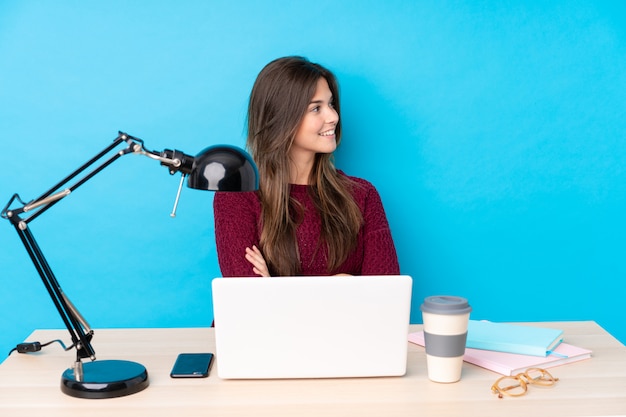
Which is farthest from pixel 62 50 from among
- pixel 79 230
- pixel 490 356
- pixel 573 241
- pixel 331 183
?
pixel 573 241

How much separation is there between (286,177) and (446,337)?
128 centimetres

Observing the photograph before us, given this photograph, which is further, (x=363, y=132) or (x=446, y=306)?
(x=363, y=132)

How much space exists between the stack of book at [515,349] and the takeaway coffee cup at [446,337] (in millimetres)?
147

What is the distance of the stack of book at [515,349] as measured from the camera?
1788 millimetres

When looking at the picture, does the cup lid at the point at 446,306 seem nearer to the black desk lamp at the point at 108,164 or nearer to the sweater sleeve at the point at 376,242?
the black desk lamp at the point at 108,164

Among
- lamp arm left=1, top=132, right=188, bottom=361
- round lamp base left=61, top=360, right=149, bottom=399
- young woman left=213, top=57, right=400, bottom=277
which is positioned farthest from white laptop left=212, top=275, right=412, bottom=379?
young woman left=213, top=57, right=400, bottom=277

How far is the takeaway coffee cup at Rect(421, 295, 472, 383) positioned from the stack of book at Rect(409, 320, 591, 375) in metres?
0.15

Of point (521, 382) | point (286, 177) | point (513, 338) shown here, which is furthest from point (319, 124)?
point (521, 382)

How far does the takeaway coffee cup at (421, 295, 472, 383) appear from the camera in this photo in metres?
1.67

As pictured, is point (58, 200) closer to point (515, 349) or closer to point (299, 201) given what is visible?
point (515, 349)

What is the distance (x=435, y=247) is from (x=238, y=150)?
64.4 inches

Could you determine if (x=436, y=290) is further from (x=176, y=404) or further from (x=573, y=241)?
(x=176, y=404)

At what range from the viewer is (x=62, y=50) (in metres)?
2.91

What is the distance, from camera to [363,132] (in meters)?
3.03
